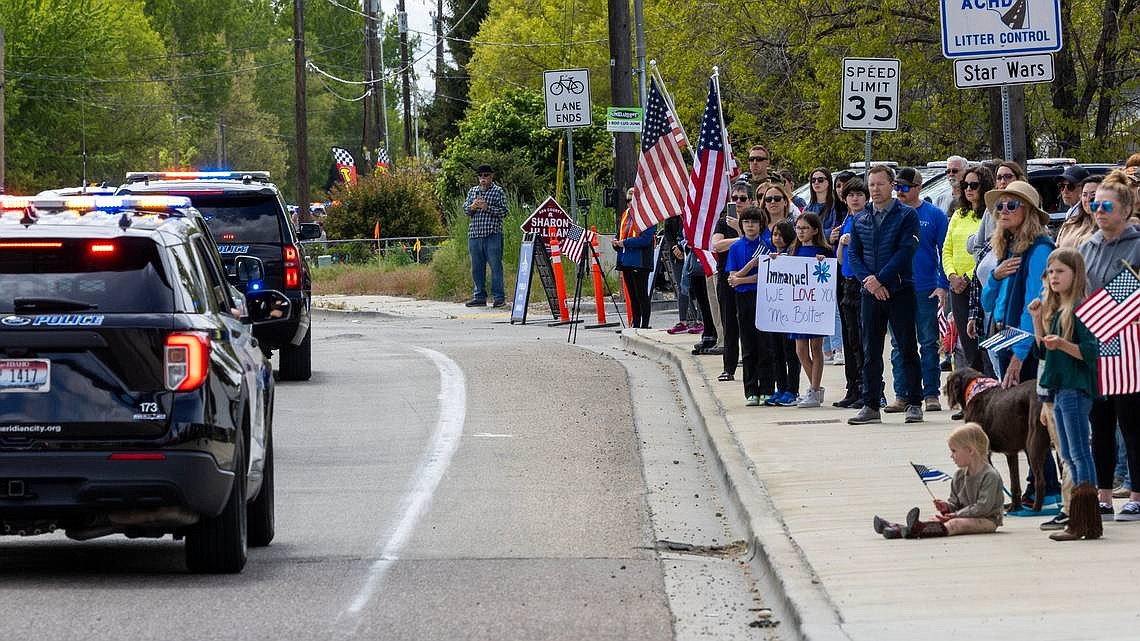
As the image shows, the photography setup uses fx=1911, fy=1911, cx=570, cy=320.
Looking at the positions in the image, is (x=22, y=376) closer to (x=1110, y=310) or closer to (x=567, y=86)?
(x=1110, y=310)

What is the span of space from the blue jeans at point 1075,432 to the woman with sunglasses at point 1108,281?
35 cm

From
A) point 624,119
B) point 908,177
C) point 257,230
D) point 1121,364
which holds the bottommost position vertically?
point 1121,364

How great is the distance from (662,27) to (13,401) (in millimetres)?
34878

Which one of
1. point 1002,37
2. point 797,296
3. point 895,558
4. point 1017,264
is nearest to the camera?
point 895,558

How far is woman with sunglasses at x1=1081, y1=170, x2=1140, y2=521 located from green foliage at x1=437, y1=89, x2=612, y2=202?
33948 millimetres

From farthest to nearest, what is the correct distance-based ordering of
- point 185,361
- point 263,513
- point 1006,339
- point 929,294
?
1. point 929,294
2. point 1006,339
3. point 263,513
4. point 185,361

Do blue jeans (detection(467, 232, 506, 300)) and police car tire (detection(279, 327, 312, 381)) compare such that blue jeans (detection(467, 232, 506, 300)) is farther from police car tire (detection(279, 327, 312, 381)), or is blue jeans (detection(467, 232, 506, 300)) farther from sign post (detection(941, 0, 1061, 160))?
sign post (detection(941, 0, 1061, 160))

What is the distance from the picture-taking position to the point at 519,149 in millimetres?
46438

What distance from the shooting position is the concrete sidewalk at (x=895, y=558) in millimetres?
7418

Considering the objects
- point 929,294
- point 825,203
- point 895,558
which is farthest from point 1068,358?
point 825,203

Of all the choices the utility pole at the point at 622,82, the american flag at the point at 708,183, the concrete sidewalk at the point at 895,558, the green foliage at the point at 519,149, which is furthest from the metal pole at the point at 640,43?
the concrete sidewalk at the point at 895,558

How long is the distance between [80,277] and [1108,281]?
515cm

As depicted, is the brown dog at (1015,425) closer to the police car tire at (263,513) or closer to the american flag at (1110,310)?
the american flag at (1110,310)

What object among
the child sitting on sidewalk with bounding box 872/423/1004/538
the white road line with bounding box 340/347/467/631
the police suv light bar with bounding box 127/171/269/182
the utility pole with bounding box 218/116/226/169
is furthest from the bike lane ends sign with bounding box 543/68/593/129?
the utility pole with bounding box 218/116/226/169
